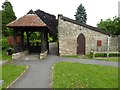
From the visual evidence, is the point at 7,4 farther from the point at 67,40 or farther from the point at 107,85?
the point at 107,85

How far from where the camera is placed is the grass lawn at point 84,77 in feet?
48.4

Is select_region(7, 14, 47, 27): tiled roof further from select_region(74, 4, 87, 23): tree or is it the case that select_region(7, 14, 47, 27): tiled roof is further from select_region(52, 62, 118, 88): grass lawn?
select_region(74, 4, 87, 23): tree

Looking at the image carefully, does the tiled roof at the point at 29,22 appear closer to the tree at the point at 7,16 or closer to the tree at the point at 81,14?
the tree at the point at 7,16

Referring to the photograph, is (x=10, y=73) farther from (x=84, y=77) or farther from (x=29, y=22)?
(x=29, y=22)

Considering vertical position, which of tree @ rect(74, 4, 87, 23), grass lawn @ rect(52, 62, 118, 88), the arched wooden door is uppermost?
tree @ rect(74, 4, 87, 23)

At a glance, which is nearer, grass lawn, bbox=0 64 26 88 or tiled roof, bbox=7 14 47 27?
grass lawn, bbox=0 64 26 88

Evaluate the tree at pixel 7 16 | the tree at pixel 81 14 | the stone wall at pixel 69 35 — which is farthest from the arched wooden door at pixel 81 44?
the tree at pixel 81 14

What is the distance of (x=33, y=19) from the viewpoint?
2709 centimetres

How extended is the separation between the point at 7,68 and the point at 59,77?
538 centimetres

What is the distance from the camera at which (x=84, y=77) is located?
16.5 m

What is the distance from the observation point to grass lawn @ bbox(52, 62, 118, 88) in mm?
14748

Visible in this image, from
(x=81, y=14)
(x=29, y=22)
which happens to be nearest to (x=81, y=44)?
(x=29, y=22)

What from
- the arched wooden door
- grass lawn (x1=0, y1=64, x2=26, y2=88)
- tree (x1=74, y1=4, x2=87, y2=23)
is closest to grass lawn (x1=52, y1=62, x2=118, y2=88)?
grass lawn (x1=0, y1=64, x2=26, y2=88)

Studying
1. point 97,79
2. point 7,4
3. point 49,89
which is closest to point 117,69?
point 97,79
